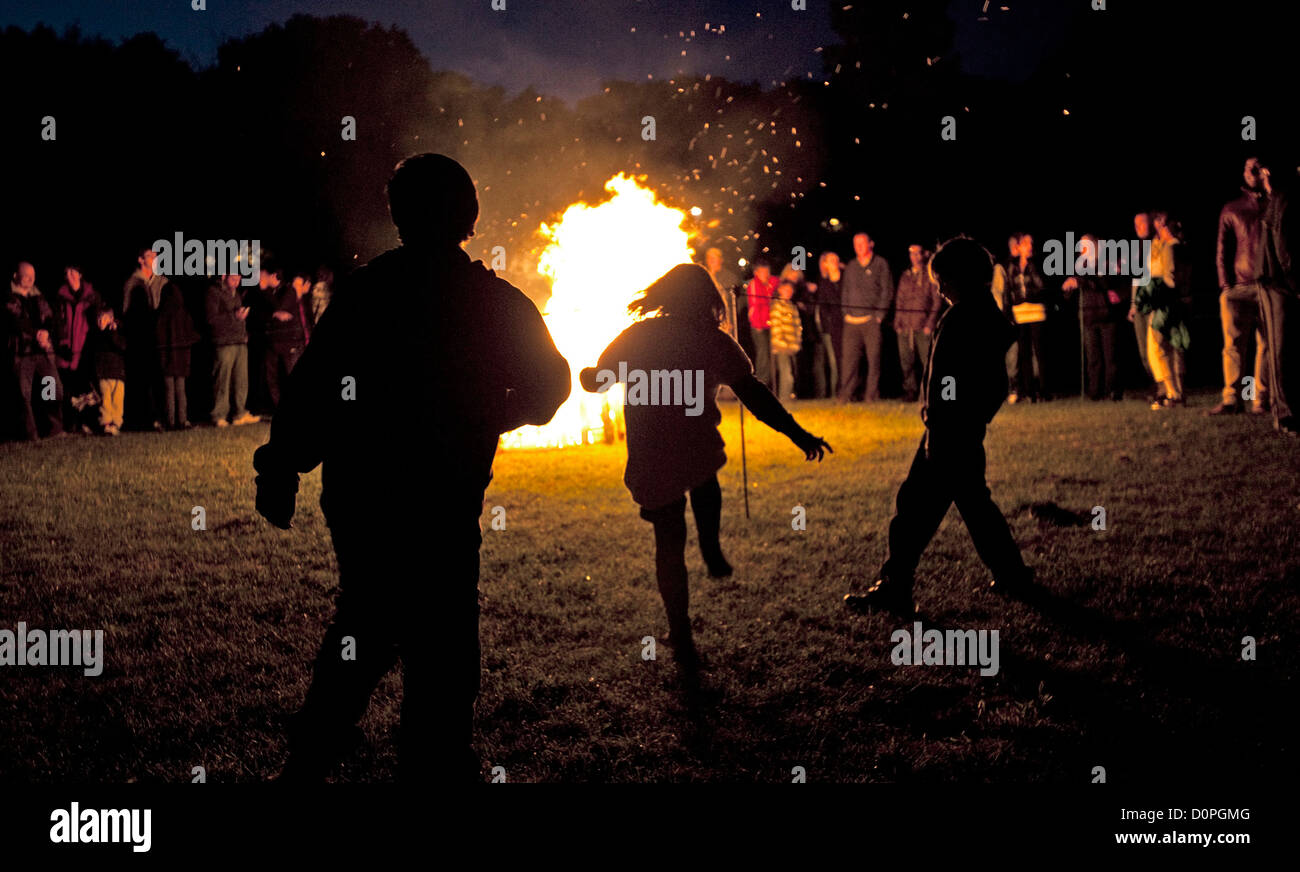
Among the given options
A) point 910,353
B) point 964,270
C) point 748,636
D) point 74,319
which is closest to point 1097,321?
point 910,353

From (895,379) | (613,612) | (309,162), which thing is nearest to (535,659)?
(613,612)

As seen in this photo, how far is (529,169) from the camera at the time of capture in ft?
85.5

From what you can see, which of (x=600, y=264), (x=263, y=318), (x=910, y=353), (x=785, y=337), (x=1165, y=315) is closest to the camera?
(x=600, y=264)

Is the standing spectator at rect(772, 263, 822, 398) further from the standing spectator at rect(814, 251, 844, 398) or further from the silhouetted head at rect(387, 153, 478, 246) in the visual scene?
the silhouetted head at rect(387, 153, 478, 246)

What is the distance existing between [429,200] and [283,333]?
1353 cm

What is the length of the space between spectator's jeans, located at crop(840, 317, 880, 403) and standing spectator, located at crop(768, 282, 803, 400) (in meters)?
0.96

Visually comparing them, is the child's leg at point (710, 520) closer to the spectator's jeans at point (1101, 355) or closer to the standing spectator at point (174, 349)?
the spectator's jeans at point (1101, 355)

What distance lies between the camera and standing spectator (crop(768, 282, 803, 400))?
16.1 meters

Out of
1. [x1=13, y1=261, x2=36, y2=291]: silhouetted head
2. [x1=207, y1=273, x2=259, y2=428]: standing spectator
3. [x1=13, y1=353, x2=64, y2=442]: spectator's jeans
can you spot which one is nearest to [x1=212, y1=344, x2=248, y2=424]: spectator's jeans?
[x1=207, y1=273, x2=259, y2=428]: standing spectator

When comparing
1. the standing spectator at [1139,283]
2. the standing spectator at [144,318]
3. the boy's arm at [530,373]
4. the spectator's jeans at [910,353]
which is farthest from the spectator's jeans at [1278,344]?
the standing spectator at [144,318]

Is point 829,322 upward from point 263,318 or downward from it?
downward

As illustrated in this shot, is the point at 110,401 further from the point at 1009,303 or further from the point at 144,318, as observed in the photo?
the point at 1009,303

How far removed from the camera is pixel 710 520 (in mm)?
5074

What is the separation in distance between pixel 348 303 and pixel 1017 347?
14.0 m
